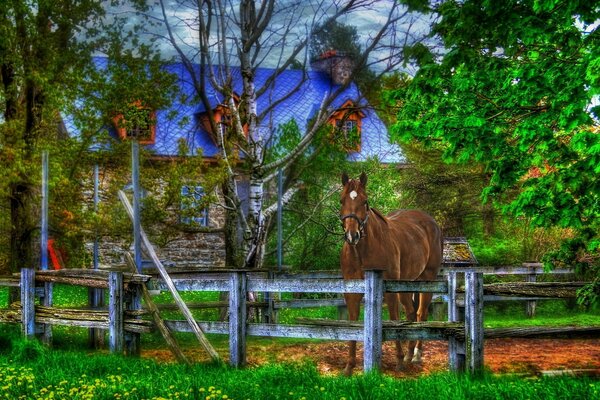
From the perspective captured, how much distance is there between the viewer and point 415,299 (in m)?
13.5

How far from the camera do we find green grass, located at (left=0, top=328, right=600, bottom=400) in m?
7.66

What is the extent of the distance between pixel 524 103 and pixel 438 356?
502cm

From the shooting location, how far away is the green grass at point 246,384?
7656mm

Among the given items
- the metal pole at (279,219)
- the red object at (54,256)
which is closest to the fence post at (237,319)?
the metal pole at (279,219)

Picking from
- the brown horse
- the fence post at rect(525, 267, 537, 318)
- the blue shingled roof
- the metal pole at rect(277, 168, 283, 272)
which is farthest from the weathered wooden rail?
the blue shingled roof

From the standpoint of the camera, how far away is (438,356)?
12852 millimetres

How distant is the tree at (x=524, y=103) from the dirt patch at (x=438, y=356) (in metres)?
2.20

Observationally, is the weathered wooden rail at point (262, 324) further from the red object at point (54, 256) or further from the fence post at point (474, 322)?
the red object at point (54, 256)

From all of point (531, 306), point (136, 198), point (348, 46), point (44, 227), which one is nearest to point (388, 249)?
point (136, 198)

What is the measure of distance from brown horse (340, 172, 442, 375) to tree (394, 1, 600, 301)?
1.30m

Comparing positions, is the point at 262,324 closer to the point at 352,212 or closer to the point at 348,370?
the point at 348,370

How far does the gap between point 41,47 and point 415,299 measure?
10.8 metres

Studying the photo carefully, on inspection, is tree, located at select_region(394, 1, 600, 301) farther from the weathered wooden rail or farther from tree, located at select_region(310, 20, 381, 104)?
tree, located at select_region(310, 20, 381, 104)

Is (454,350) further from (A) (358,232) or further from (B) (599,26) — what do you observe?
(B) (599,26)
